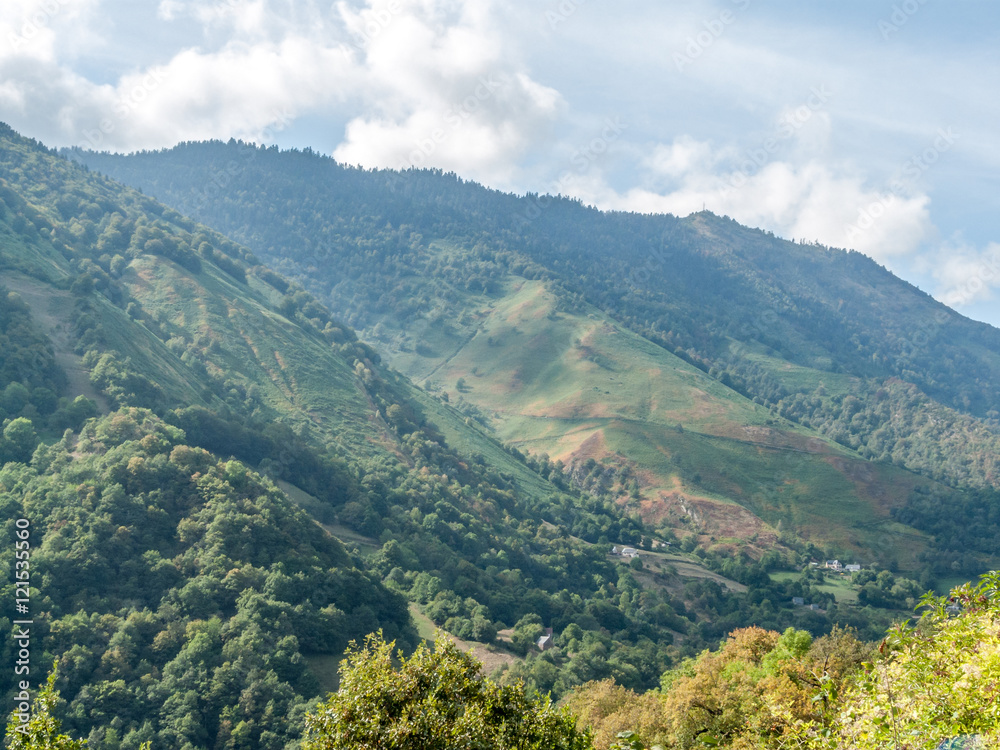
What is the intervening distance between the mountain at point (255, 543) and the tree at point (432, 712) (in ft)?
148

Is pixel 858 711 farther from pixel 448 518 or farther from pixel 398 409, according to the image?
pixel 398 409

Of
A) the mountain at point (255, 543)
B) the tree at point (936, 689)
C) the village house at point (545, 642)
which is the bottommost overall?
the village house at point (545, 642)

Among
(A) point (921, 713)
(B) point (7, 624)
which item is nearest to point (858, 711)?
(A) point (921, 713)

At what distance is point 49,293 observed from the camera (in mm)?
138125

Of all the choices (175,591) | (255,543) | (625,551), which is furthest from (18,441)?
(625,551)

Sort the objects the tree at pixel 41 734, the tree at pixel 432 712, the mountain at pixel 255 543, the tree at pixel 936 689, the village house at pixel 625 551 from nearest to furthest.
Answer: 1. the tree at pixel 936 689
2. the tree at pixel 41 734
3. the tree at pixel 432 712
4. the mountain at pixel 255 543
5. the village house at pixel 625 551

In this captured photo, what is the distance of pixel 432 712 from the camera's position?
19828 millimetres

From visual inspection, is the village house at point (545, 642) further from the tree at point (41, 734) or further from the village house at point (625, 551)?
the tree at point (41, 734)

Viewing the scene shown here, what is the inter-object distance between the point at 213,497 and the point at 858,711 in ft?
275

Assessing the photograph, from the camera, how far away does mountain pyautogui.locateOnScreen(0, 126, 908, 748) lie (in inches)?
2549

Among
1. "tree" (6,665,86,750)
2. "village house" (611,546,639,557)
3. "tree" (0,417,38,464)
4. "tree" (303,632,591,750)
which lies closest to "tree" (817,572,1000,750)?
"tree" (303,632,591,750)

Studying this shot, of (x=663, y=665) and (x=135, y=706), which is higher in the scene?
(x=663, y=665)

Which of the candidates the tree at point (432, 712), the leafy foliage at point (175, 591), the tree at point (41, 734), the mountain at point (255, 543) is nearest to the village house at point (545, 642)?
the mountain at point (255, 543)

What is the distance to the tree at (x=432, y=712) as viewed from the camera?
19375mm
